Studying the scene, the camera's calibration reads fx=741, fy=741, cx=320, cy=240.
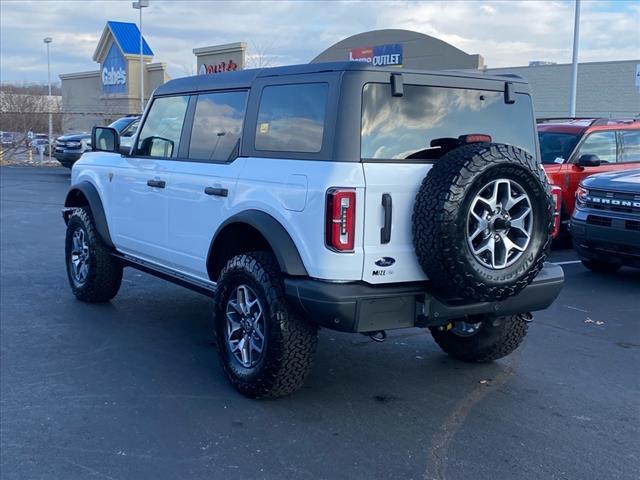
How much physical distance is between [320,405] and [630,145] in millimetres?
8482

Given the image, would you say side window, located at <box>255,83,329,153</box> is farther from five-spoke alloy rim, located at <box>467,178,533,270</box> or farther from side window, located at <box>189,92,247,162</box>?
five-spoke alloy rim, located at <box>467,178,533,270</box>

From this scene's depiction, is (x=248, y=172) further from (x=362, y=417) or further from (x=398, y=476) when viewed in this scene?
(x=398, y=476)

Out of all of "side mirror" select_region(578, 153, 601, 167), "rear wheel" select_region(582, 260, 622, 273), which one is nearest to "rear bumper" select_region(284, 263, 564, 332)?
"rear wheel" select_region(582, 260, 622, 273)

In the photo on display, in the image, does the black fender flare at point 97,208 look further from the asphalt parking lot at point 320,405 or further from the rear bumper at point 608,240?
the rear bumper at point 608,240

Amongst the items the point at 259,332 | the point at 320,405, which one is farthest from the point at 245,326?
the point at 320,405

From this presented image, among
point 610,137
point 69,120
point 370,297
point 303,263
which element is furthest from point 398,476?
point 69,120

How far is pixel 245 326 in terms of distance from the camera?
4930 mm

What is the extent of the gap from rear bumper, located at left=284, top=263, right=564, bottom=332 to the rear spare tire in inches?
5.8

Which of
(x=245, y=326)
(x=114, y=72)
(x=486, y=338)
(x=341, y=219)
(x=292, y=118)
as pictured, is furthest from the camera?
(x=114, y=72)

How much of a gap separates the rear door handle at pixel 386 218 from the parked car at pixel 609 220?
4.69 meters

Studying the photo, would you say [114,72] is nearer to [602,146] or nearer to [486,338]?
[602,146]

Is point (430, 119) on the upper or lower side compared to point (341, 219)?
upper

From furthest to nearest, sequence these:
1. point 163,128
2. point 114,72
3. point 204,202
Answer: point 114,72 → point 163,128 → point 204,202

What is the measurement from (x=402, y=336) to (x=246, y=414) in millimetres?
2134
